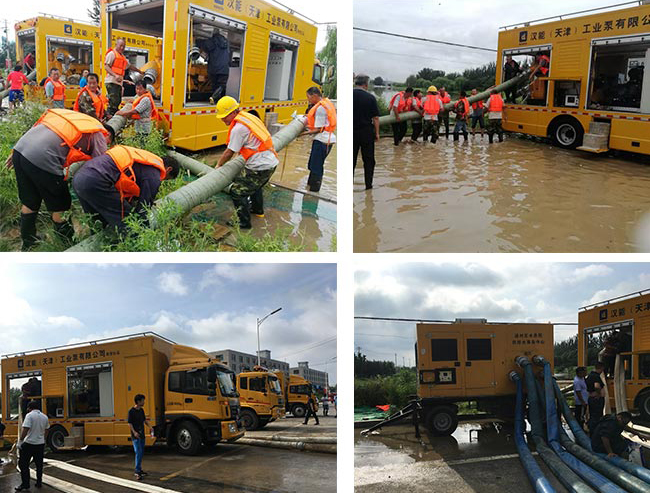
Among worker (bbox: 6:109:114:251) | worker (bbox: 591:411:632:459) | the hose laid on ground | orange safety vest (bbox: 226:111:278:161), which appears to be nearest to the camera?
worker (bbox: 6:109:114:251)

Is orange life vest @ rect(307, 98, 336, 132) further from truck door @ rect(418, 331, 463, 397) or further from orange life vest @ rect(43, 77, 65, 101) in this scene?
orange life vest @ rect(43, 77, 65, 101)

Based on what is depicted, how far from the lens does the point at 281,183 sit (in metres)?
4.85

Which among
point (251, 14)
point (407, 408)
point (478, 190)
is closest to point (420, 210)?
point (478, 190)

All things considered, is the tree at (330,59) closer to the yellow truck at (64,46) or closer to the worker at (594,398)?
the yellow truck at (64,46)

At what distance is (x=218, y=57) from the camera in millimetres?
5812

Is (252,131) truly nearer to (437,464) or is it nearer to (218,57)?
(218,57)

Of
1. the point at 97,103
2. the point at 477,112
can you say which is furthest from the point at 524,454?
the point at 477,112

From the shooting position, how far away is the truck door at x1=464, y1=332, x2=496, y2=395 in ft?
17.9

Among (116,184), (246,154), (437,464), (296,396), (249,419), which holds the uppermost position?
(246,154)

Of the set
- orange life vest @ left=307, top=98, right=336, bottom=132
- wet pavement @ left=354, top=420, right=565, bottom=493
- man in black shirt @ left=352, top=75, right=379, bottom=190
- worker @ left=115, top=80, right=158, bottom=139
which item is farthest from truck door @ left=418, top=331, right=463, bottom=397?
worker @ left=115, top=80, right=158, bottom=139

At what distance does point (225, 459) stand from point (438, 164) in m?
4.51

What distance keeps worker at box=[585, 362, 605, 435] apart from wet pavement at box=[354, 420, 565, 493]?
0.76m

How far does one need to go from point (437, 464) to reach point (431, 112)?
5.87 metres

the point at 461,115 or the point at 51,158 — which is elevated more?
the point at 461,115
